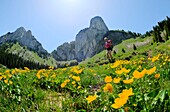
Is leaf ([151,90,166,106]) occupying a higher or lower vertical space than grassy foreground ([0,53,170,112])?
lower

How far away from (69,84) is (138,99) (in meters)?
3.08

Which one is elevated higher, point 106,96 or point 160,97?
point 106,96

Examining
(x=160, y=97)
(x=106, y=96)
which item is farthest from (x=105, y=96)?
(x=160, y=97)

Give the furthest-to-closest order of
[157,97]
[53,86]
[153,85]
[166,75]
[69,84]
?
[53,86], [166,75], [69,84], [153,85], [157,97]

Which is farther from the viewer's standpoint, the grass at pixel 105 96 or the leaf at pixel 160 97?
the grass at pixel 105 96

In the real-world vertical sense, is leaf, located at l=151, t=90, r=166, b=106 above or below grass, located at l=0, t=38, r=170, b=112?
below

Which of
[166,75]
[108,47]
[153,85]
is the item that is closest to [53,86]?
[166,75]

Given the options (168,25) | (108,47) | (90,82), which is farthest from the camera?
(168,25)

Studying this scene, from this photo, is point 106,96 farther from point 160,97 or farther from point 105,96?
point 160,97

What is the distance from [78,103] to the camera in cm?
479

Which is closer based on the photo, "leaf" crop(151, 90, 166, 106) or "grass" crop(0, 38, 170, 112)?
"leaf" crop(151, 90, 166, 106)

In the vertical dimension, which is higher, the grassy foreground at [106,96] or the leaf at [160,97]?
the grassy foreground at [106,96]

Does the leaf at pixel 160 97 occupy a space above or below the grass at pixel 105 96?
below

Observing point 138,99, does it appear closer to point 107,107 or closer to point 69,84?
point 107,107
